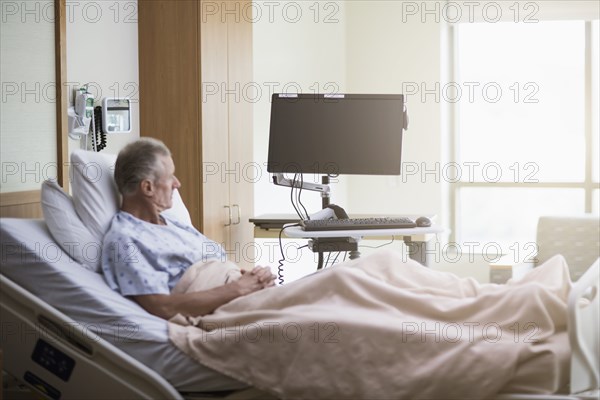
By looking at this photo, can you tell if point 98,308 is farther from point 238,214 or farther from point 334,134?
point 238,214

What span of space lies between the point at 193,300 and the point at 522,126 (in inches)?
158

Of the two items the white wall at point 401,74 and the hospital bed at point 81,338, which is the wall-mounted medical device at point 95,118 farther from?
the white wall at point 401,74

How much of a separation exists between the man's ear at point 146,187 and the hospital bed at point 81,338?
39 centimetres

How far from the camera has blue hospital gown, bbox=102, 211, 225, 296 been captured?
2.42 meters

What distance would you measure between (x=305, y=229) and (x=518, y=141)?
3.06 metres

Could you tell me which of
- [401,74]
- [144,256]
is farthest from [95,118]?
[401,74]

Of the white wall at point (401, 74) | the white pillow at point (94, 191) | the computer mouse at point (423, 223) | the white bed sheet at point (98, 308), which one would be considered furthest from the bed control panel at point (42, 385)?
the white wall at point (401, 74)

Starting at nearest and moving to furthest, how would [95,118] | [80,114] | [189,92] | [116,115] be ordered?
[80,114]
[95,118]
[116,115]
[189,92]

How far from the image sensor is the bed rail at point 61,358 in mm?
2189

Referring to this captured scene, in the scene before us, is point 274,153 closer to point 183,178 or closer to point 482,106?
point 183,178

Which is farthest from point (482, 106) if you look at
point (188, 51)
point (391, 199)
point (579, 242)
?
point (188, 51)

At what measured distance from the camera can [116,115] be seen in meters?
3.53

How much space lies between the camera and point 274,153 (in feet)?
11.8

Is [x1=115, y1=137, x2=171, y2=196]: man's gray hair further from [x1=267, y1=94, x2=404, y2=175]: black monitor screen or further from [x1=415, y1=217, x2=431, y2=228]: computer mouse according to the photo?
[x1=415, y1=217, x2=431, y2=228]: computer mouse
